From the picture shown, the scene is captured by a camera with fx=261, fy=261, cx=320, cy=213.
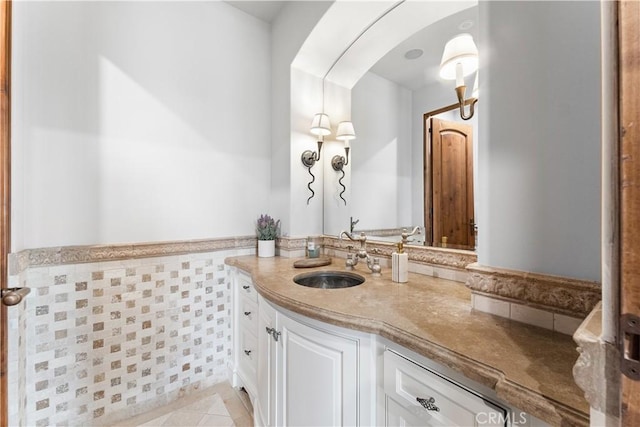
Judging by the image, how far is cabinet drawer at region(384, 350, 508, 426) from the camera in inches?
22.9

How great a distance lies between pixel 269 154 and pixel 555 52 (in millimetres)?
1707

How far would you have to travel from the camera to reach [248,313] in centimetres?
161

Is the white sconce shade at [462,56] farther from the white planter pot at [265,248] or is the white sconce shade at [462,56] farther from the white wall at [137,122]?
the white planter pot at [265,248]

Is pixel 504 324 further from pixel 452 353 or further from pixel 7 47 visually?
pixel 7 47

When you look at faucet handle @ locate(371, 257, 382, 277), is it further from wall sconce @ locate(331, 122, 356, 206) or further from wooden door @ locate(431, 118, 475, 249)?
wall sconce @ locate(331, 122, 356, 206)

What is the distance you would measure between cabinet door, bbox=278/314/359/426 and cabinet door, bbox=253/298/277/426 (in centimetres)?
7

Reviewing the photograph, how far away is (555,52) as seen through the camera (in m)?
0.70

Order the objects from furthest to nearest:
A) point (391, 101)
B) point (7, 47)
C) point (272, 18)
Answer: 1. point (272, 18)
2. point (391, 101)
3. point (7, 47)

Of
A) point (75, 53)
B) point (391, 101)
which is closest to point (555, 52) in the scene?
point (391, 101)

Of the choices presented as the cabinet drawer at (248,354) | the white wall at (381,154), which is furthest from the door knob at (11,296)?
the white wall at (381,154)

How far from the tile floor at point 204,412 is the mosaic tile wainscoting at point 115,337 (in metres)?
0.05

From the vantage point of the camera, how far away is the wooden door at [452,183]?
3.91 ft

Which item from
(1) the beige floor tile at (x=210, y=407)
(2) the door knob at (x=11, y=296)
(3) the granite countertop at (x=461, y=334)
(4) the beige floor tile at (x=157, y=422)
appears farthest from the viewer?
(1) the beige floor tile at (x=210, y=407)

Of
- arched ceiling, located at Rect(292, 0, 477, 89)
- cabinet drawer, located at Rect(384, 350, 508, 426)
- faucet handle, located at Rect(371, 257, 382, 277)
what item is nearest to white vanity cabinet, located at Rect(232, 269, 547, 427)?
cabinet drawer, located at Rect(384, 350, 508, 426)
